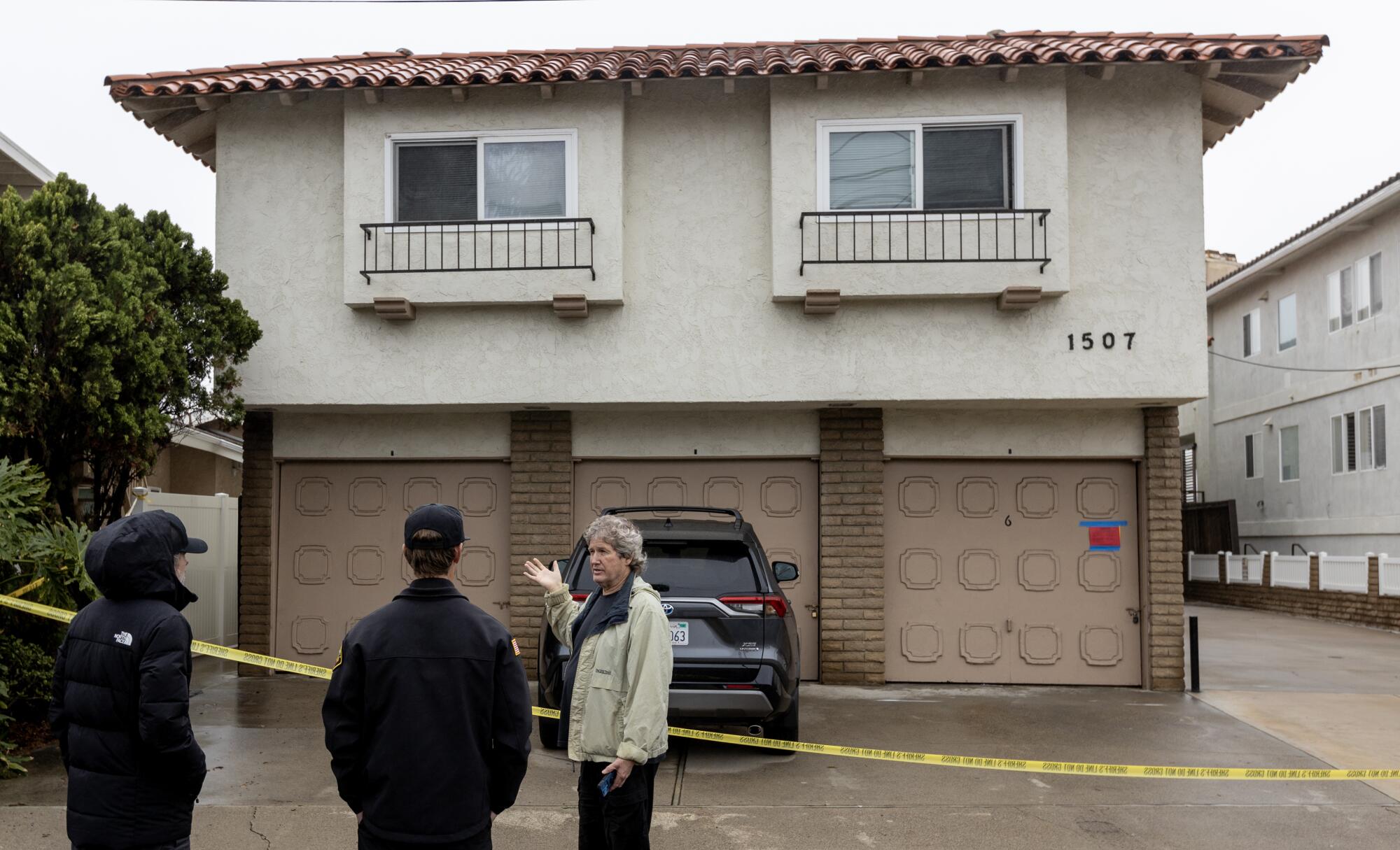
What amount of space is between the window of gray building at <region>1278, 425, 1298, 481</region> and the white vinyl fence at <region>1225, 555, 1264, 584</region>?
6.13 feet

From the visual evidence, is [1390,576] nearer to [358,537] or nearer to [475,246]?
[475,246]

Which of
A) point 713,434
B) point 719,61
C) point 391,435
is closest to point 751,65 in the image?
point 719,61

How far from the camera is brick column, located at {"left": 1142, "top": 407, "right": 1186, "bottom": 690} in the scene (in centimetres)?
1117

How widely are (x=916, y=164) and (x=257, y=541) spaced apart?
749 cm

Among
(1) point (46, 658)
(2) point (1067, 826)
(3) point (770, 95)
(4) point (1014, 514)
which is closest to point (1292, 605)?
(4) point (1014, 514)

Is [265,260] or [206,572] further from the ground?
[265,260]

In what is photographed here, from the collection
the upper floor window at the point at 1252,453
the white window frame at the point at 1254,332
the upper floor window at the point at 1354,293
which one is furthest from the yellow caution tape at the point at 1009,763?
the white window frame at the point at 1254,332

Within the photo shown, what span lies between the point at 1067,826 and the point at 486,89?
26.8ft

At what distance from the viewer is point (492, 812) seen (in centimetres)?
367

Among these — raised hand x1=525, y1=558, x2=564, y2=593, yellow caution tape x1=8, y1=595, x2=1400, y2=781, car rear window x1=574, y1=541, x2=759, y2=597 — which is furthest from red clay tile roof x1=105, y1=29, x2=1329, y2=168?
raised hand x1=525, y1=558, x2=564, y2=593

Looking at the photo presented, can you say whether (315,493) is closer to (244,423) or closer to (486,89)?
(244,423)

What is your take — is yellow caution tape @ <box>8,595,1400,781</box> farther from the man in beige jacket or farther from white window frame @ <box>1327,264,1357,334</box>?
white window frame @ <box>1327,264,1357,334</box>

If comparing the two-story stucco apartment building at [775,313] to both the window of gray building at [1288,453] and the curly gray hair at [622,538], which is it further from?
the window of gray building at [1288,453]

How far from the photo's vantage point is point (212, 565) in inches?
541
